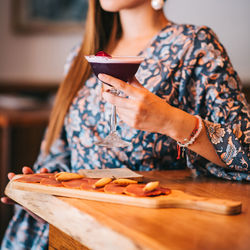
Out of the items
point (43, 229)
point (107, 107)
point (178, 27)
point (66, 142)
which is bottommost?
point (43, 229)

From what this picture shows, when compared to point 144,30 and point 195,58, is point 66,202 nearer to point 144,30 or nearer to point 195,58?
point 195,58

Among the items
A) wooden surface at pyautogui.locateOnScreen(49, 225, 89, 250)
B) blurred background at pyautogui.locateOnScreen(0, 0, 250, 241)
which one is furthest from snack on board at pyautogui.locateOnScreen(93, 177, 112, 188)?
blurred background at pyautogui.locateOnScreen(0, 0, 250, 241)

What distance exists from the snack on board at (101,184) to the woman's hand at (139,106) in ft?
0.54

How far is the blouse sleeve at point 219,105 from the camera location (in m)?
1.34

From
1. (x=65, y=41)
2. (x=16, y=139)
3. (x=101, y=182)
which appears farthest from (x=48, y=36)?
(x=101, y=182)

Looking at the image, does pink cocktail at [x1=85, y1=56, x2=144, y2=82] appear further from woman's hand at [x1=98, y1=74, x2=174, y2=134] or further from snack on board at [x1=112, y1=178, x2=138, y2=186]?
snack on board at [x1=112, y1=178, x2=138, y2=186]

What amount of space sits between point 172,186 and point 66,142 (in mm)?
727

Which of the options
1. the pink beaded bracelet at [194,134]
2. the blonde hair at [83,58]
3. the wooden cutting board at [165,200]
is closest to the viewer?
the wooden cutting board at [165,200]

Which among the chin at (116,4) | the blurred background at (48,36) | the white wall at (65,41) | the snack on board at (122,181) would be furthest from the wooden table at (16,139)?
the snack on board at (122,181)

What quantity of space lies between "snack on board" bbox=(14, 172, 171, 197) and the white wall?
2960 mm

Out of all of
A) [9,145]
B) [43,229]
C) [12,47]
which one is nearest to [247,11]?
[12,47]

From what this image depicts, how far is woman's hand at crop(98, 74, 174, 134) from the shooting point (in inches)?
Answer: 44.0

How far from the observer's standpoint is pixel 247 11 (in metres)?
4.00

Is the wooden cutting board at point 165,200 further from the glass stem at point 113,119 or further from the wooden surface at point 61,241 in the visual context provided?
the glass stem at point 113,119
